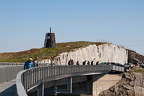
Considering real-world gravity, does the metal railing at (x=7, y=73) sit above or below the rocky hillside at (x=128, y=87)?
above

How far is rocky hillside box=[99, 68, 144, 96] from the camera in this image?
65.1 metres

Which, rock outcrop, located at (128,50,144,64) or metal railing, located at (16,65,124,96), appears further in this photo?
rock outcrop, located at (128,50,144,64)

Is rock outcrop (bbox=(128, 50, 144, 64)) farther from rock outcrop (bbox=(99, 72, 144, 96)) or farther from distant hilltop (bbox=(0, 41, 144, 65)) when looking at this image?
rock outcrop (bbox=(99, 72, 144, 96))

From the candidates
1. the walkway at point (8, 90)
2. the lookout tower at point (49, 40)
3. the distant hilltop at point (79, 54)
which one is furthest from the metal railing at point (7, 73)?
the lookout tower at point (49, 40)

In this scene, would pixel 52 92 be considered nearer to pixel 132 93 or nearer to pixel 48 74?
pixel 48 74

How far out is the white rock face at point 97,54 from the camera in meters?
A: 84.6

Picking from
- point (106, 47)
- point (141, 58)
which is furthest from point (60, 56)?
point (141, 58)

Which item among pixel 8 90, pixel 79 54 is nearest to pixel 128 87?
pixel 79 54

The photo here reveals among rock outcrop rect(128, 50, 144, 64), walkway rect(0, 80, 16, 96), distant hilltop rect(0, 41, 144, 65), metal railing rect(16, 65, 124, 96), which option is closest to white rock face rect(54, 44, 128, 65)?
distant hilltop rect(0, 41, 144, 65)

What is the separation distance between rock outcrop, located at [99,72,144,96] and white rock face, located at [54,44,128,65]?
53.6 ft

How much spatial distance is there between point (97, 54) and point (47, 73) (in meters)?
69.9

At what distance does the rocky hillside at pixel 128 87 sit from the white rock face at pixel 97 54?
53.6 ft

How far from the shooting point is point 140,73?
7425 centimetres

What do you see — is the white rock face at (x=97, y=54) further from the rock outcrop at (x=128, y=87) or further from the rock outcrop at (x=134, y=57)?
the rock outcrop at (x=128, y=87)
